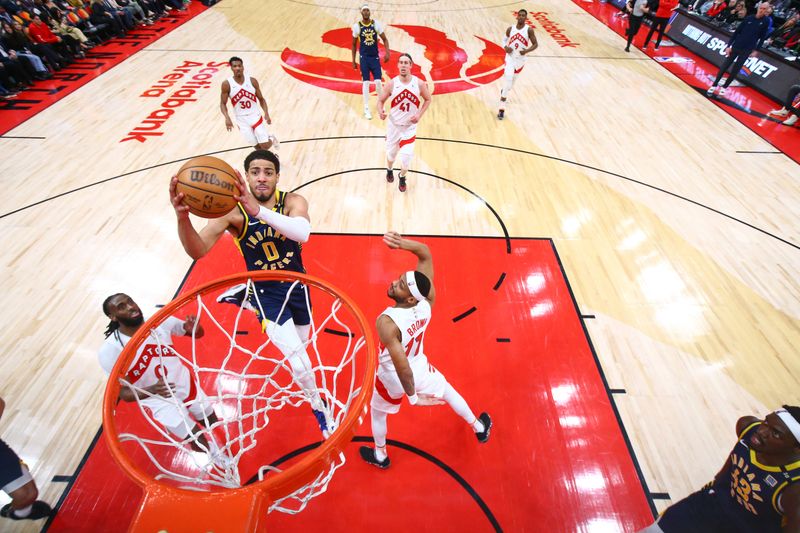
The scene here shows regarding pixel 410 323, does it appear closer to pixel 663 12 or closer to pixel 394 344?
pixel 394 344

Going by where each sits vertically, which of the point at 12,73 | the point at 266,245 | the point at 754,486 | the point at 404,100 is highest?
the point at 266,245

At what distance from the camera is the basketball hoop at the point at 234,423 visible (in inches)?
63.1

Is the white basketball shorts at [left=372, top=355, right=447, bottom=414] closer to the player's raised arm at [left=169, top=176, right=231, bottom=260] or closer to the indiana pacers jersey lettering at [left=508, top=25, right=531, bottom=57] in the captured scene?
the player's raised arm at [left=169, top=176, right=231, bottom=260]

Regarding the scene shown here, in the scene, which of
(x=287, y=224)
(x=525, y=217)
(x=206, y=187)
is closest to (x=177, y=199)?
(x=206, y=187)

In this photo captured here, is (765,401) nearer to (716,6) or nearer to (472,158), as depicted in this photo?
(472,158)

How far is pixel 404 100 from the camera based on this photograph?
5.39m

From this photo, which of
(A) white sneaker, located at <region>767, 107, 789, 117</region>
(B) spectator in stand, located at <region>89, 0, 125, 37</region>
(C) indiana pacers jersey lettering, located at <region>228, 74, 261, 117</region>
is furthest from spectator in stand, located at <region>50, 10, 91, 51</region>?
(A) white sneaker, located at <region>767, 107, 789, 117</region>

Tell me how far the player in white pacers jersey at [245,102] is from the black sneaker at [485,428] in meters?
5.06

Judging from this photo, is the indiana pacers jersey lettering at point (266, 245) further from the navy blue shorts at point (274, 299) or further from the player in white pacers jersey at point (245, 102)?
the player in white pacers jersey at point (245, 102)

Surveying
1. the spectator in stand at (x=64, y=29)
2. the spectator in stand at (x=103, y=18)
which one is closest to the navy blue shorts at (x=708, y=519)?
the spectator in stand at (x=64, y=29)

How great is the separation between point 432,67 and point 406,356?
9838 mm

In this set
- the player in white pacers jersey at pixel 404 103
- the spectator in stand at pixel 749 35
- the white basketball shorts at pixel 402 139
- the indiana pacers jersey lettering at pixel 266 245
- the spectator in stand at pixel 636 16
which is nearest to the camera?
the indiana pacers jersey lettering at pixel 266 245

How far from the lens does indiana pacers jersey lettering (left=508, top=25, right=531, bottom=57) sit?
744 cm

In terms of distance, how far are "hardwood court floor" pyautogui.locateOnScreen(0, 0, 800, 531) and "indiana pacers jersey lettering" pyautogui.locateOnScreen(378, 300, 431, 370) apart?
2190mm
